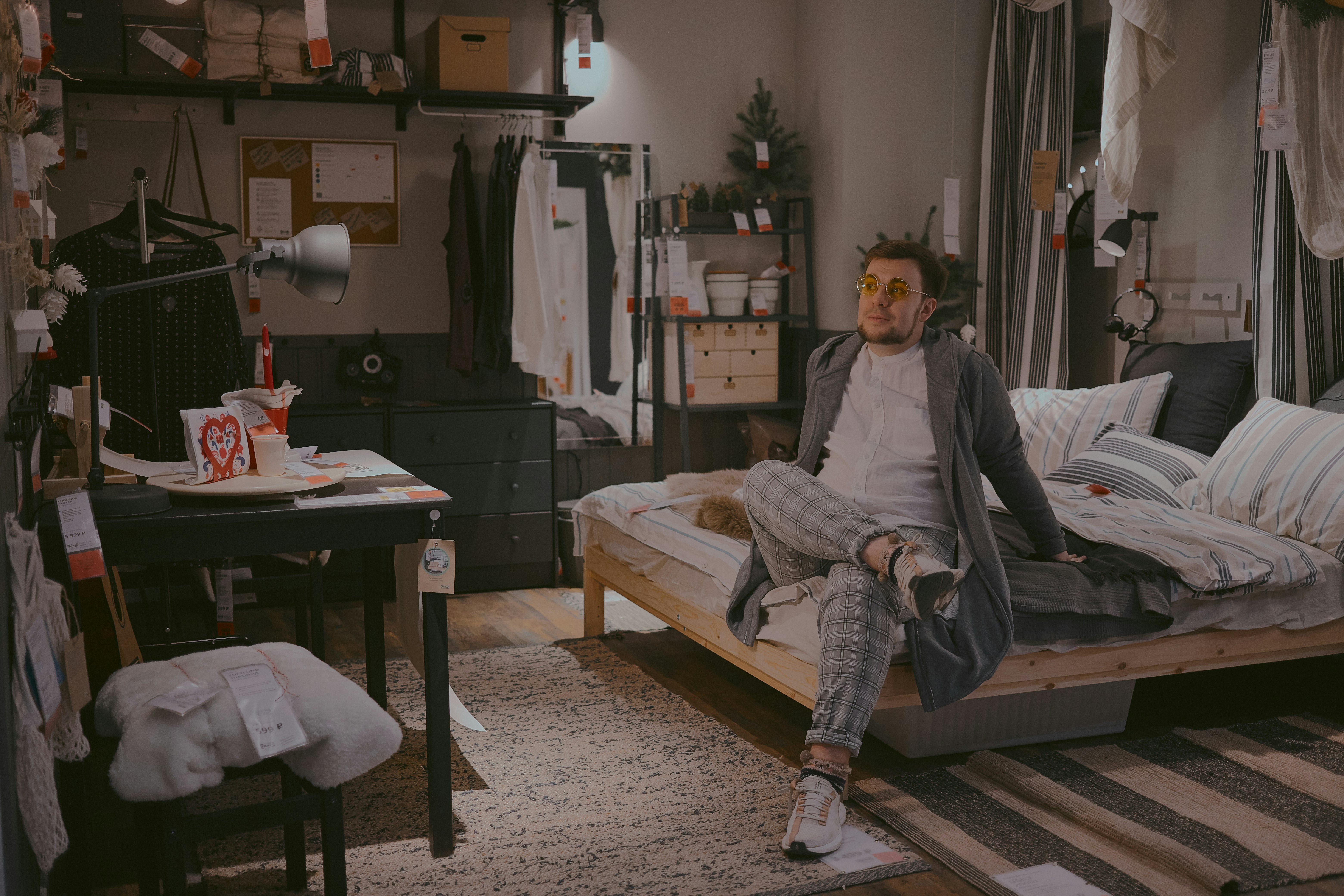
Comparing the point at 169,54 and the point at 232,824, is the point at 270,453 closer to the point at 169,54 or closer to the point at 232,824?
the point at 232,824

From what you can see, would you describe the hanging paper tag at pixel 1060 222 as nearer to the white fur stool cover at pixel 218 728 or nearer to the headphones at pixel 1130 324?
the headphones at pixel 1130 324

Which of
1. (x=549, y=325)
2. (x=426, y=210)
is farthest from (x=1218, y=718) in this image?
(x=426, y=210)

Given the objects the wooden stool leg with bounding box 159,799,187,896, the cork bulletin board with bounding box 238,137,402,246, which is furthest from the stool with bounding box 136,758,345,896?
the cork bulletin board with bounding box 238,137,402,246

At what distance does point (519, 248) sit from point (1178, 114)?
257 cm

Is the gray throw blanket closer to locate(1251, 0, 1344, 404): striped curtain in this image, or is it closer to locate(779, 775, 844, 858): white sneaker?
locate(779, 775, 844, 858): white sneaker

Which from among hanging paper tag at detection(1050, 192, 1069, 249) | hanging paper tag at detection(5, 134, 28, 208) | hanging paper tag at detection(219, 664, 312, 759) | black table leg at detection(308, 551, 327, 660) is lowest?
black table leg at detection(308, 551, 327, 660)

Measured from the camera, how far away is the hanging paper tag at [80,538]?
186 centimetres

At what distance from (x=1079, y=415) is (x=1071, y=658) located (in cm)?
155

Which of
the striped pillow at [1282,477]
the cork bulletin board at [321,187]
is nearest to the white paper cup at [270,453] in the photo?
the cork bulletin board at [321,187]

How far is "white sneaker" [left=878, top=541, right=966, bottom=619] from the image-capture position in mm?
2328

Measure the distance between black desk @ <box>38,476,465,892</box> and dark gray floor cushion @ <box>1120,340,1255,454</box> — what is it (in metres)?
2.66

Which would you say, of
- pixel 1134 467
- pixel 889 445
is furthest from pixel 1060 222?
pixel 889 445

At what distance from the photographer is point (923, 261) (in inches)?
111

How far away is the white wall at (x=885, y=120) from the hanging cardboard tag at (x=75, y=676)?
3804mm
